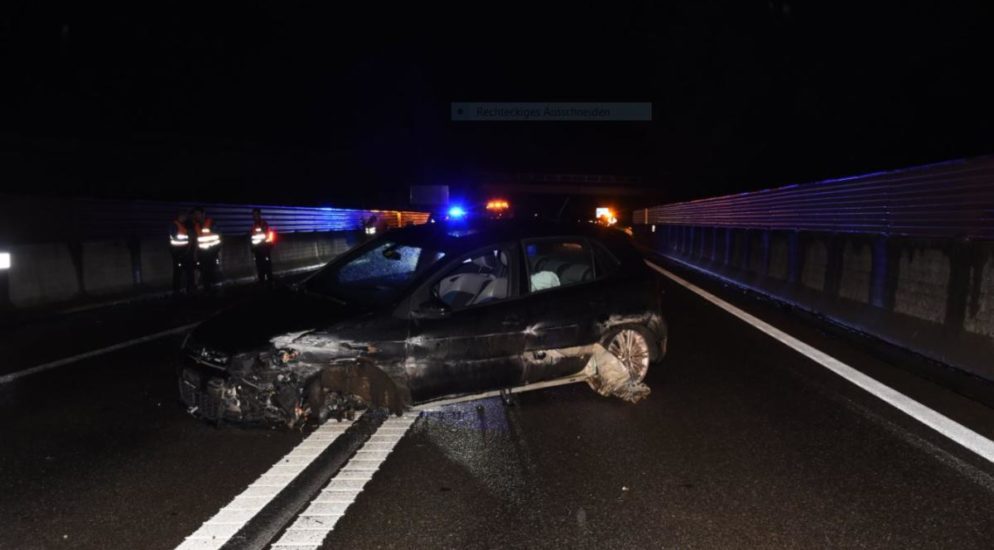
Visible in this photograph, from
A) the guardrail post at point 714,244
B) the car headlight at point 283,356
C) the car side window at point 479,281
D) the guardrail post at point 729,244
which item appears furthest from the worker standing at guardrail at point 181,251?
the guardrail post at point 714,244

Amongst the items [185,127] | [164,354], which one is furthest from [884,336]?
[185,127]

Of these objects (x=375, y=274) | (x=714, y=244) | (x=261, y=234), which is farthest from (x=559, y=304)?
(x=714, y=244)

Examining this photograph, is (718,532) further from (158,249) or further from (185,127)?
(185,127)

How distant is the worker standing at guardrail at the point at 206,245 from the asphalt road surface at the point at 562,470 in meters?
7.47

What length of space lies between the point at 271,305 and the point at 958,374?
6202 mm

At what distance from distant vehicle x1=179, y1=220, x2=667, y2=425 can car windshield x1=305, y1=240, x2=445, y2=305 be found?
0.05ft

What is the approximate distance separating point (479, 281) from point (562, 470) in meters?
2.07

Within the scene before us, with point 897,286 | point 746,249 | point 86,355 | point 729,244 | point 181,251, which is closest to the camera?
point 86,355

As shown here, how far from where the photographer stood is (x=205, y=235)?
13.9m

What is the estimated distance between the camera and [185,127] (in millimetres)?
55188

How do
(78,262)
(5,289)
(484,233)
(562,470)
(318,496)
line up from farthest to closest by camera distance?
1. (78,262)
2. (5,289)
3. (484,233)
4. (562,470)
5. (318,496)

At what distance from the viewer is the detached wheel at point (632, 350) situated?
6.19 meters

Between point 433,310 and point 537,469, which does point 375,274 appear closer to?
point 433,310

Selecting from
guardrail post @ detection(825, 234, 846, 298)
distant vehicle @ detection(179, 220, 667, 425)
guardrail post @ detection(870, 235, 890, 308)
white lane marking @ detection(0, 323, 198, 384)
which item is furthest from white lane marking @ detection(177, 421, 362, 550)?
guardrail post @ detection(825, 234, 846, 298)
